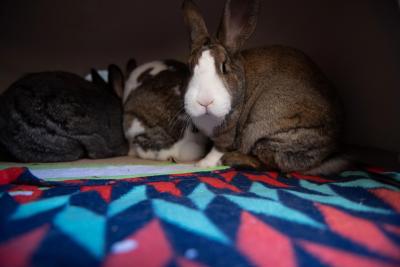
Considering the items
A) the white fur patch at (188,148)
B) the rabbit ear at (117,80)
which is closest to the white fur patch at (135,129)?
the white fur patch at (188,148)

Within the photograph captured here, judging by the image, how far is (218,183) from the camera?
150 cm

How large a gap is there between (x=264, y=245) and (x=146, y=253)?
0.31 metres

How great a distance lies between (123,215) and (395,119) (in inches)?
66.2

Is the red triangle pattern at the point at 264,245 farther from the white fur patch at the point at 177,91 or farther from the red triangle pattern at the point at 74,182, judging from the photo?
the white fur patch at the point at 177,91

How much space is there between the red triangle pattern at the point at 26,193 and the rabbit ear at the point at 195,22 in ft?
3.71

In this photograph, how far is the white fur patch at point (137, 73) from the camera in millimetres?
2562

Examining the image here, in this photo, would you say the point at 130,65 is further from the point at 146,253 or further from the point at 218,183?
the point at 146,253

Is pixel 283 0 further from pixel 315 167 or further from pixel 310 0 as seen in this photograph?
pixel 315 167

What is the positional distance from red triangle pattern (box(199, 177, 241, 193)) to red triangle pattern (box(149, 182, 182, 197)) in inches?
6.6

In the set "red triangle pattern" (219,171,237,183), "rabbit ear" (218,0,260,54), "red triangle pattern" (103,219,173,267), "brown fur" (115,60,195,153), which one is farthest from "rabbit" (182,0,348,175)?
"red triangle pattern" (103,219,173,267)

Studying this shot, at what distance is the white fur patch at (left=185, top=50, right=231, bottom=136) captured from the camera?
64.7 inches

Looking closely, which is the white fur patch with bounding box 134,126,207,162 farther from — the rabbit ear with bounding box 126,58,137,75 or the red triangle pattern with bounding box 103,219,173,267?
the red triangle pattern with bounding box 103,219,173,267

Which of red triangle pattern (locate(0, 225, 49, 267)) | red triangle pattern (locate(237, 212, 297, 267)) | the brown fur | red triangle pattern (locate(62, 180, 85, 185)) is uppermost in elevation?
the brown fur

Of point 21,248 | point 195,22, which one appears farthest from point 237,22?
point 21,248
